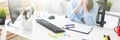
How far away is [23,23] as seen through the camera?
1.51 metres

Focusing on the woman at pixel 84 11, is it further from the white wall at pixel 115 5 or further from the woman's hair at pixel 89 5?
the white wall at pixel 115 5

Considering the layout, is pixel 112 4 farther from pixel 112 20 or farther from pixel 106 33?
pixel 106 33

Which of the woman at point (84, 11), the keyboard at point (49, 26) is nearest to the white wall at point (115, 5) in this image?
the woman at point (84, 11)

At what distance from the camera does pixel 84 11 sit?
160 cm

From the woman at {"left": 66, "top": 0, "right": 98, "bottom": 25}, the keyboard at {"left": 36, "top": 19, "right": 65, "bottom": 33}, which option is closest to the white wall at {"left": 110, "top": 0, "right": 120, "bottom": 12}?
the woman at {"left": 66, "top": 0, "right": 98, "bottom": 25}

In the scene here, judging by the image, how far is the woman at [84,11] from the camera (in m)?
1.56

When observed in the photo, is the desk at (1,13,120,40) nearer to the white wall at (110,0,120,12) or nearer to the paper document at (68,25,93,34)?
the paper document at (68,25,93,34)

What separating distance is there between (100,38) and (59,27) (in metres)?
0.36

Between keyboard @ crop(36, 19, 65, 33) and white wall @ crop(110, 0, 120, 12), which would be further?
white wall @ crop(110, 0, 120, 12)

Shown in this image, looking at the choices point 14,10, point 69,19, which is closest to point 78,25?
point 69,19

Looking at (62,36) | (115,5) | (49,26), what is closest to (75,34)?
(62,36)

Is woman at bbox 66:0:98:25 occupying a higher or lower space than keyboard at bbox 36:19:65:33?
higher

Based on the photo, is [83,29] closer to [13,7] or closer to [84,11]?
[84,11]

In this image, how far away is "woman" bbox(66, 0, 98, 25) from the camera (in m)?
1.56
